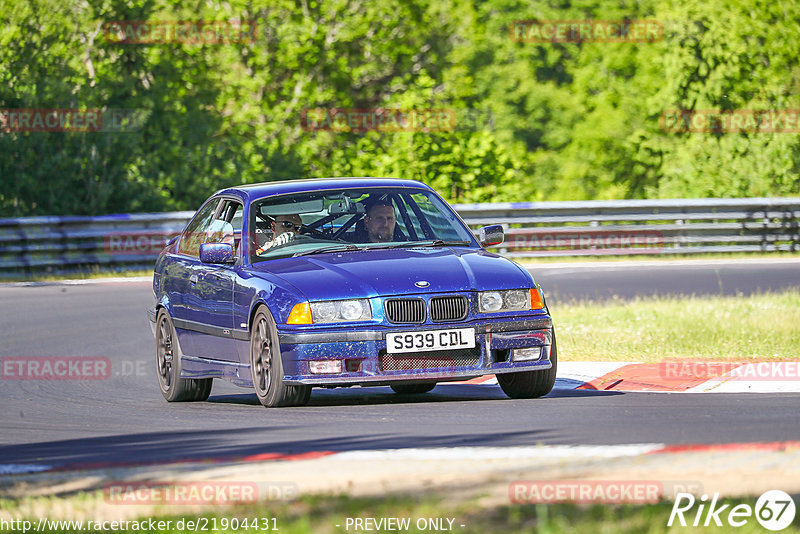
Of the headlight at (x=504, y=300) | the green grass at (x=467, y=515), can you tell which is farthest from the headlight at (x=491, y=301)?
the green grass at (x=467, y=515)

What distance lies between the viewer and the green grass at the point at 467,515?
5121mm

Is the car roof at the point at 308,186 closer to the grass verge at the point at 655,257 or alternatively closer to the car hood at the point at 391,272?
the car hood at the point at 391,272

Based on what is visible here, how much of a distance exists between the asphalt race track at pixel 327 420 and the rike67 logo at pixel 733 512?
1968 millimetres

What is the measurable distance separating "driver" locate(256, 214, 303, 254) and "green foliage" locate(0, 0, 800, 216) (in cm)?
1760

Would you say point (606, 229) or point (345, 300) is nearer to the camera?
point (345, 300)

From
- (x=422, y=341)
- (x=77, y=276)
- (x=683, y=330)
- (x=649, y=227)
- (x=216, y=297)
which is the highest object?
(x=216, y=297)

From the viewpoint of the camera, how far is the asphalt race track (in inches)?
307

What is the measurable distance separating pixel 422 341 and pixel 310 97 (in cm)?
3092

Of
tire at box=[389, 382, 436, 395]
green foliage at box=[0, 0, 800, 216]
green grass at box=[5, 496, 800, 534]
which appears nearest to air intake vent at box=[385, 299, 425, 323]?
tire at box=[389, 382, 436, 395]

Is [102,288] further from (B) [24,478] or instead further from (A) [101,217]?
(B) [24,478]

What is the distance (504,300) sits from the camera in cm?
974

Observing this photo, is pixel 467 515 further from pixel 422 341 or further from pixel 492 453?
pixel 422 341

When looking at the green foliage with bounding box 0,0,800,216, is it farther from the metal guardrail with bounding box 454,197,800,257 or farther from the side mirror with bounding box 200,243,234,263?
the side mirror with bounding box 200,243,234,263

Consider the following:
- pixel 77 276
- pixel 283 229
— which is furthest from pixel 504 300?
pixel 77 276
